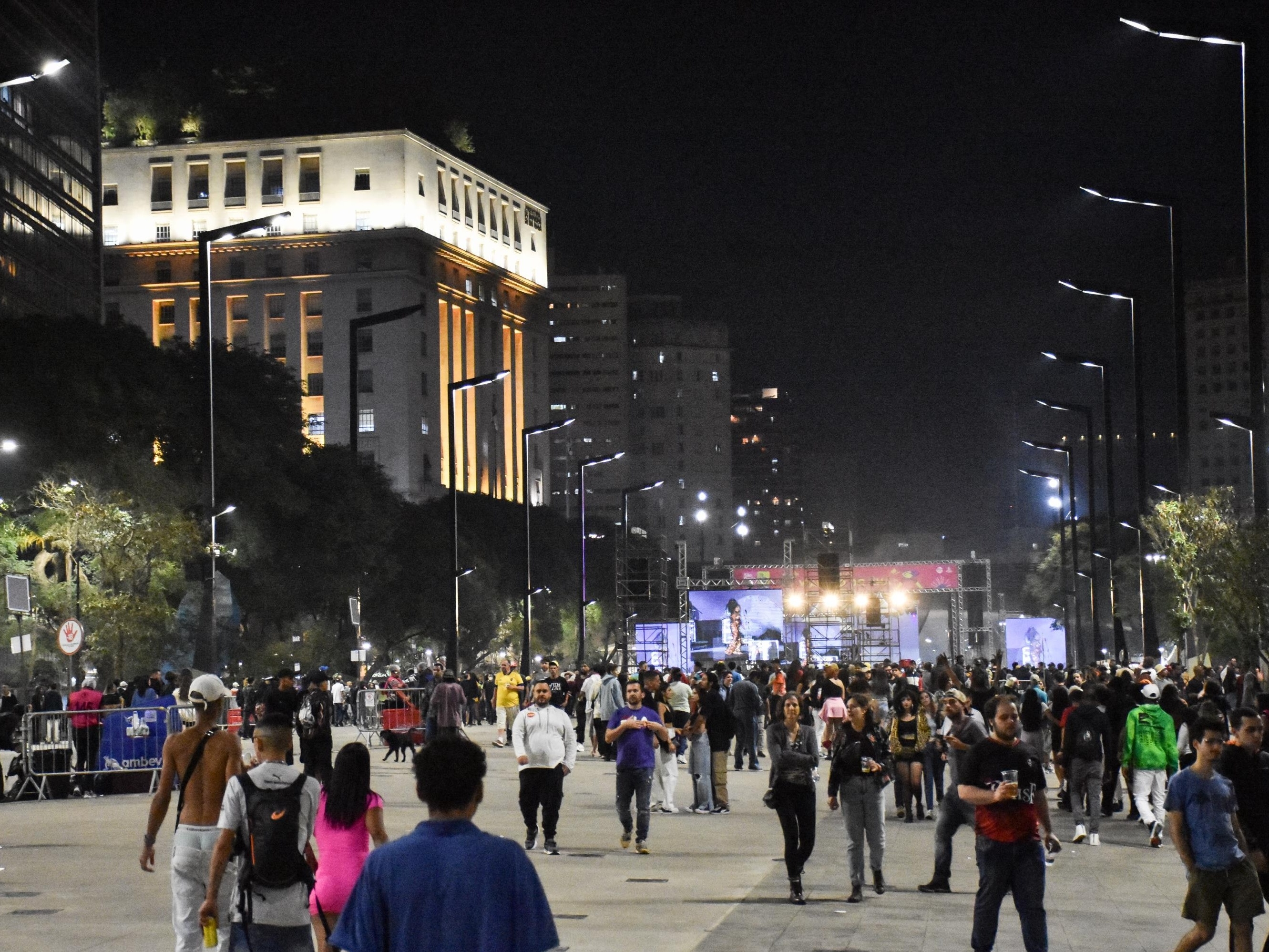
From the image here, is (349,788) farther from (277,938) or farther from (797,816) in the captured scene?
(797,816)

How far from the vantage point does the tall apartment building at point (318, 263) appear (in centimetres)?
13575

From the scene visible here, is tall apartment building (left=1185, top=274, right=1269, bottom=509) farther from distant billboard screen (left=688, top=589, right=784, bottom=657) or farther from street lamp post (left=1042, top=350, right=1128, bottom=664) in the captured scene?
street lamp post (left=1042, top=350, right=1128, bottom=664)

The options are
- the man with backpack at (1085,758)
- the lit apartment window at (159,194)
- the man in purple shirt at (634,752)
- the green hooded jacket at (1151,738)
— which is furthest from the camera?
the lit apartment window at (159,194)

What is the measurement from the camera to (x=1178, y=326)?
32.3 meters

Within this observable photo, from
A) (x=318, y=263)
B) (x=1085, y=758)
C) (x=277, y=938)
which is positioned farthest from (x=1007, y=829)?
(x=318, y=263)

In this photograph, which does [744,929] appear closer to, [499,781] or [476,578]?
[499,781]

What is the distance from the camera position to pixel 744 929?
1311cm

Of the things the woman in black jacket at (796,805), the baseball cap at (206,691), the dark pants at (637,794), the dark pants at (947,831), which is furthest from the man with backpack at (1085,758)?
the baseball cap at (206,691)

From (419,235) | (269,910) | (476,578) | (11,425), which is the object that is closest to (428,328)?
(419,235)

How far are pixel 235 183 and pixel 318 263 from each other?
8.99 meters

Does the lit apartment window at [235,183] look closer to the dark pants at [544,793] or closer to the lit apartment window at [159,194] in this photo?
the lit apartment window at [159,194]

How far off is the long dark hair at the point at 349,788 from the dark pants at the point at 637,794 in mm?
9556

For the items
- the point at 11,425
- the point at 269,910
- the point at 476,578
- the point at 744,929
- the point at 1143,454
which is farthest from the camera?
the point at 476,578

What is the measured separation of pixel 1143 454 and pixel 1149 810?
23.8 meters
